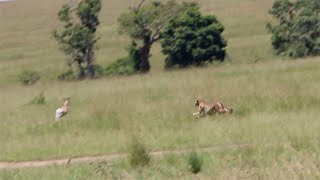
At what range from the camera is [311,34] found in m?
45.8

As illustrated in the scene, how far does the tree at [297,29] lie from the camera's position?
1793 inches

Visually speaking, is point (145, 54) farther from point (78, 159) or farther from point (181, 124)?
point (78, 159)

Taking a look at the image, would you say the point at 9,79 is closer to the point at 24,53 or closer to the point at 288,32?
the point at 24,53

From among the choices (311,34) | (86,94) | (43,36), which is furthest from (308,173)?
(43,36)

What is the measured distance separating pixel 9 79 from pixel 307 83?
3902 centimetres

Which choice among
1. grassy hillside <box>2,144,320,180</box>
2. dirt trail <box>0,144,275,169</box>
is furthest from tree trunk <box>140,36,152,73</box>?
grassy hillside <box>2,144,320,180</box>

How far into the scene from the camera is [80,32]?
4572cm

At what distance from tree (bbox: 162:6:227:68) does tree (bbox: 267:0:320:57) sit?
10.3 feet

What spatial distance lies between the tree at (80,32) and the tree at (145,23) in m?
1.61

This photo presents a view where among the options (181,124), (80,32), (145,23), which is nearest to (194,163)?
(181,124)

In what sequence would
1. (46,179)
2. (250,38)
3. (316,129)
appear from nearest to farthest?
1. (46,179)
2. (316,129)
3. (250,38)

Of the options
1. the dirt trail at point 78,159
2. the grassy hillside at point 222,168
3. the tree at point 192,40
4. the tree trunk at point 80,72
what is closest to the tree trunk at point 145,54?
the tree at point 192,40

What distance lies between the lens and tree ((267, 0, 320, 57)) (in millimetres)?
45531

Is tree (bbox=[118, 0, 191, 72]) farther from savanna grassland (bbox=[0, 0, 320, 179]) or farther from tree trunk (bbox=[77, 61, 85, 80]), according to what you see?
savanna grassland (bbox=[0, 0, 320, 179])
